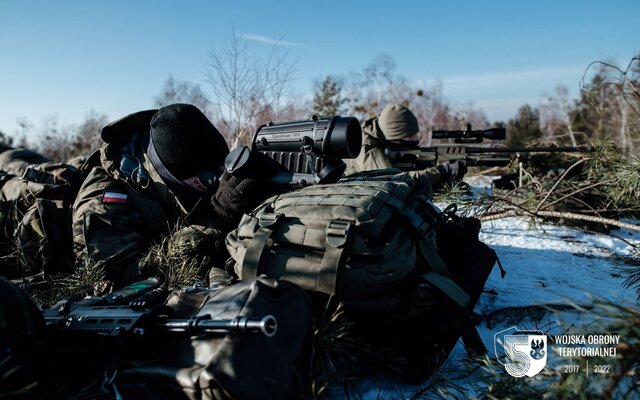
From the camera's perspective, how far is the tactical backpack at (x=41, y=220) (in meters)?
2.61

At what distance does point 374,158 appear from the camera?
539 centimetres

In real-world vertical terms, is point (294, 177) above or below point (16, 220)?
above

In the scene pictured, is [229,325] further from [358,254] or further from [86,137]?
[86,137]

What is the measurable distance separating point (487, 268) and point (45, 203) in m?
2.48

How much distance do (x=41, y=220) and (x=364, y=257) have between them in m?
1.99

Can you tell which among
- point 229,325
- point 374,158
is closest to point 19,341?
point 229,325

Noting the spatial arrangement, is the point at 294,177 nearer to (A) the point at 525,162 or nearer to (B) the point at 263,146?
(B) the point at 263,146

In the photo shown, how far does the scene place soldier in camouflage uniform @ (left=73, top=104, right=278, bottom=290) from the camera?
2.40 meters

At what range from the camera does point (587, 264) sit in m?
3.00

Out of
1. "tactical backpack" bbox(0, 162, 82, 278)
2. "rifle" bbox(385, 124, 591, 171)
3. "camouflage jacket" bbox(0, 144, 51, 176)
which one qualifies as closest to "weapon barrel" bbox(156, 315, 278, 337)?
"tactical backpack" bbox(0, 162, 82, 278)

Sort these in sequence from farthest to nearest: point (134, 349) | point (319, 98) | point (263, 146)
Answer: point (319, 98) < point (263, 146) < point (134, 349)

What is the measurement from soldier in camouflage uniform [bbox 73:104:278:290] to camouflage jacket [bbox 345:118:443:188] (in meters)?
2.76

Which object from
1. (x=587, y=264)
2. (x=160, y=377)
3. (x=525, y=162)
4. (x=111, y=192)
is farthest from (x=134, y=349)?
(x=525, y=162)

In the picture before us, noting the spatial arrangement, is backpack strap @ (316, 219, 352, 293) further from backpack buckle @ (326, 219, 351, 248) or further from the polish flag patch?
the polish flag patch
